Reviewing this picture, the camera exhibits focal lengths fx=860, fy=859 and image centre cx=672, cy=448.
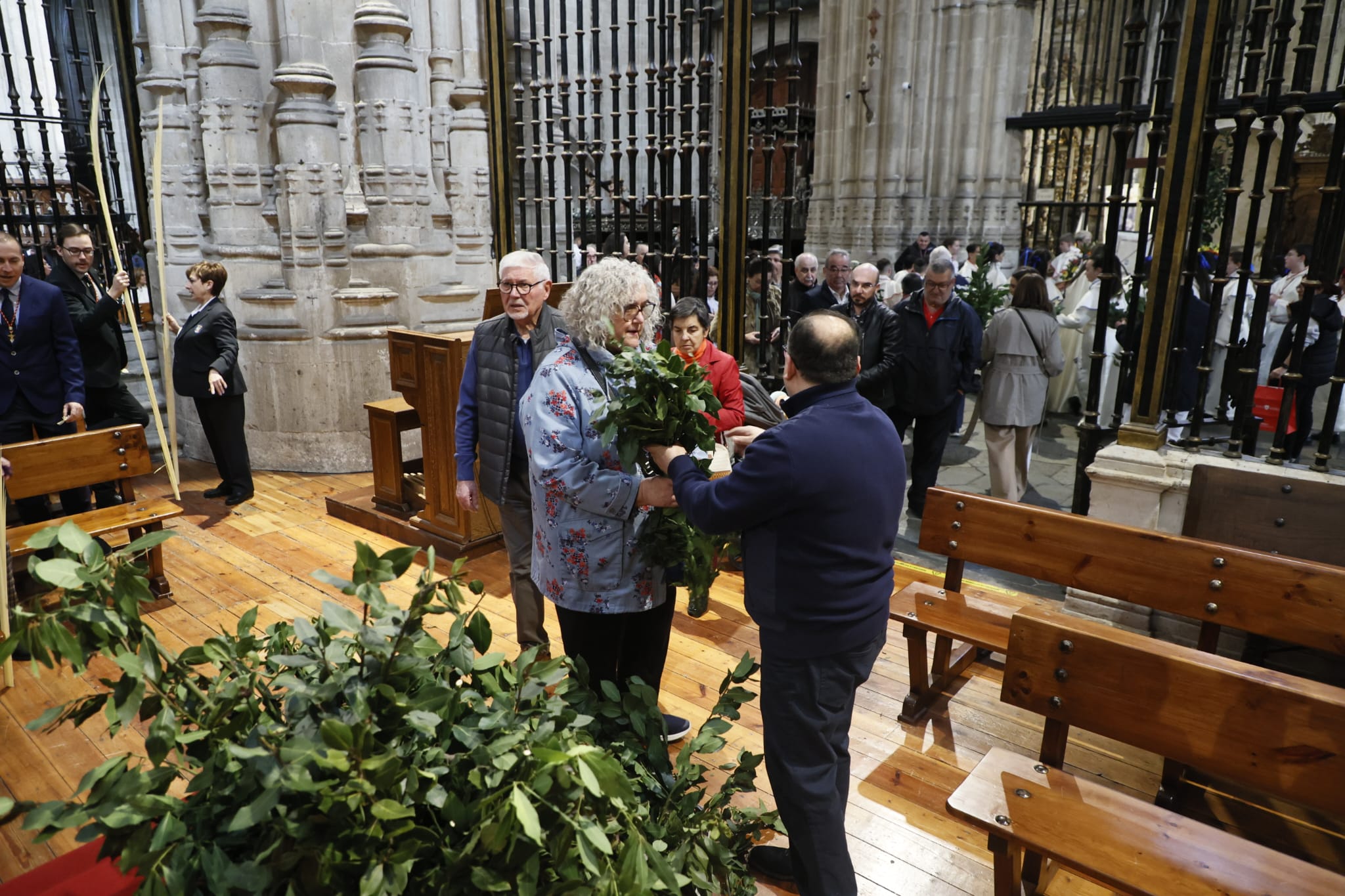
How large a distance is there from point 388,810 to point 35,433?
468cm

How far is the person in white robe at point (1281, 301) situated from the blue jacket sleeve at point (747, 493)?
6962 mm

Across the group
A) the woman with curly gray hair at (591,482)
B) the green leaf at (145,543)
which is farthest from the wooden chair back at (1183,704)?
the green leaf at (145,543)

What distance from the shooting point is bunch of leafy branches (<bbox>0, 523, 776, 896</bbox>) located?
3.42ft

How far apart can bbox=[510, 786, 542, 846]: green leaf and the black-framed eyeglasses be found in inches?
91.6

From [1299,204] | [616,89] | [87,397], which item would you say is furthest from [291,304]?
[1299,204]

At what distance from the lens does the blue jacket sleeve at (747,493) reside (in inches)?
74.6

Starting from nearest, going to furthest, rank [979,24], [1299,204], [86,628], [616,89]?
[86,628] < [616,89] < [979,24] < [1299,204]

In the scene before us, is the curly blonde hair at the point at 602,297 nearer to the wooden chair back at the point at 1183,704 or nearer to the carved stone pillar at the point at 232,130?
the wooden chair back at the point at 1183,704

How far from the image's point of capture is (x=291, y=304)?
19.9 feet

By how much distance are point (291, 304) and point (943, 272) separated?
440 centimetres

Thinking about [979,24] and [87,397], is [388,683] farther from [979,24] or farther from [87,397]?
[979,24]

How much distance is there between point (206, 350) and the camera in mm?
5336

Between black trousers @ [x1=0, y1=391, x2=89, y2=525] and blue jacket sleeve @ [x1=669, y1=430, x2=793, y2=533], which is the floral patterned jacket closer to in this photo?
blue jacket sleeve @ [x1=669, y1=430, x2=793, y2=533]

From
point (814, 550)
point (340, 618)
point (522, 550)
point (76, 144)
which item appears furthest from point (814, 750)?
point (76, 144)
